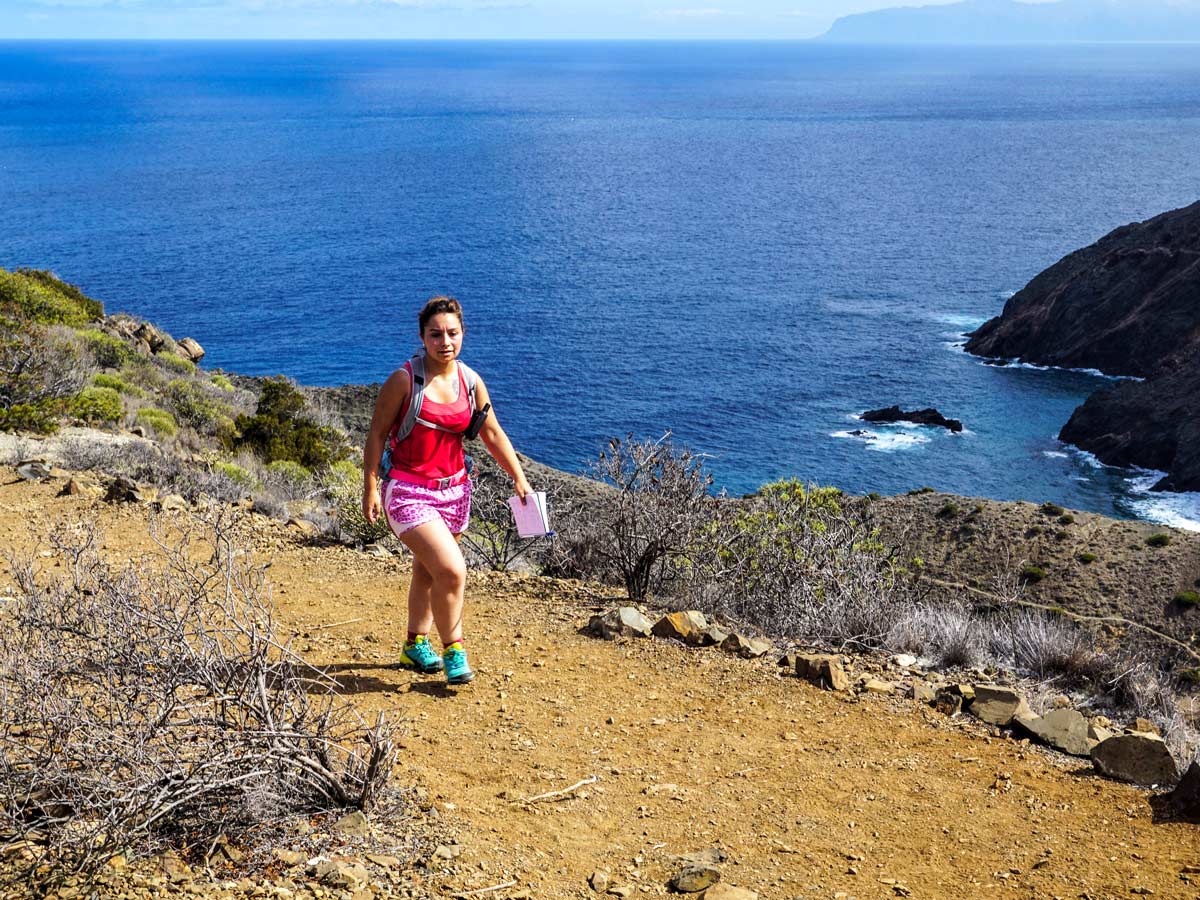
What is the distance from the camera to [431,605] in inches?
273

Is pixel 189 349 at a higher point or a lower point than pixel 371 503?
lower

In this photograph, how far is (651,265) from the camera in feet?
304

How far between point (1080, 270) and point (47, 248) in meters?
77.6

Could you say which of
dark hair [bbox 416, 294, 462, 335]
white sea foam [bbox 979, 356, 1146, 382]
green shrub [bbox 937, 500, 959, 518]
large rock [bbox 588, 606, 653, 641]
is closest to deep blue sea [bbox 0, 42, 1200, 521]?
white sea foam [bbox 979, 356, 1146, 382]

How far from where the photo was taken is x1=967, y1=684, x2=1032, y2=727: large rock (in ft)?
22.7

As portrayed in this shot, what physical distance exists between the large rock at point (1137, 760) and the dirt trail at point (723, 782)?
0.36ft

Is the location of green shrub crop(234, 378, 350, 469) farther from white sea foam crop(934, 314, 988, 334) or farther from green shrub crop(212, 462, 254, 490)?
white sea foam crop(934, 314, 988, 334)

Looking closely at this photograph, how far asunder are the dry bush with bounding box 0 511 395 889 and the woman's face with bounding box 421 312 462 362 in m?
1.69

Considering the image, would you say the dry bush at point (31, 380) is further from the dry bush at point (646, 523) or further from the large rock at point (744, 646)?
the large rock at point (744, 646)

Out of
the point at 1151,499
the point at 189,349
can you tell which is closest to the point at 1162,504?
the point at 1151,499

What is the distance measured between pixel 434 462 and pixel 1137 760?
168 inches

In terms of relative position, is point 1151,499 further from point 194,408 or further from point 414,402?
point 414,402

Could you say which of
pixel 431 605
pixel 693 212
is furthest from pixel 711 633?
pixel 693 212

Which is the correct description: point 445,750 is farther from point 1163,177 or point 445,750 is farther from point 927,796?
point 1163,177
